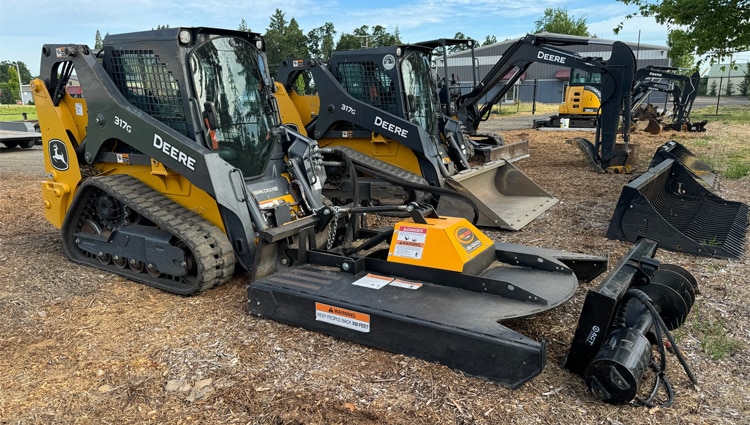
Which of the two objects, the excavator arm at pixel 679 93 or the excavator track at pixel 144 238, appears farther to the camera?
the excavator arm at pixel 679 93

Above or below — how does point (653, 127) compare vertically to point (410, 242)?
below

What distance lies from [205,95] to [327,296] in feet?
7.14

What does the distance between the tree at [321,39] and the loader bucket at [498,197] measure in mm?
63027

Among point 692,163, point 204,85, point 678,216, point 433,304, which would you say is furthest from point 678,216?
point 204,85

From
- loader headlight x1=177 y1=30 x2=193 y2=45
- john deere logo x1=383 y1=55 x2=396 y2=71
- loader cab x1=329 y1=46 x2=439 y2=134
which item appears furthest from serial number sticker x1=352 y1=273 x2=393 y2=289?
john deere logo x1=383 y1=55 x2=396 y2=71

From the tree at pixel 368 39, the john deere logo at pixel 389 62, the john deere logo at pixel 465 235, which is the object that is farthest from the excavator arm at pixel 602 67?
the tree at pixel 368 39

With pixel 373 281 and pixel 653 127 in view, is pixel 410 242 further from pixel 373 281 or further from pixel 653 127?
pixel 653 127

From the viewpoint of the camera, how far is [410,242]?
12.5ft

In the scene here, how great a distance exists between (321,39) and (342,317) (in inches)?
2968

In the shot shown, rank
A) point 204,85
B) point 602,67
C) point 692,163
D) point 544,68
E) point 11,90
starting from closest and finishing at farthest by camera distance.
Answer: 1. point 204,85
2. point 692,163
3. point 602,67
4. point 544,68
5. point 11,90

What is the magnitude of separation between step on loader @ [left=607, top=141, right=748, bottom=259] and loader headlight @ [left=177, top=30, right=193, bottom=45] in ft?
14.5

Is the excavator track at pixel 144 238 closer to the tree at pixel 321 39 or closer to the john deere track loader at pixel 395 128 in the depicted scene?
the john deere track loader at pixel 395 128

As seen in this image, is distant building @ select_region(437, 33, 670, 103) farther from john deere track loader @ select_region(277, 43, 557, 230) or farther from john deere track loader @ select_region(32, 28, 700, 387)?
john deere track loader @ select_region(32, 28, 700, 387)

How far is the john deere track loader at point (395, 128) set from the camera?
734 centimetres
